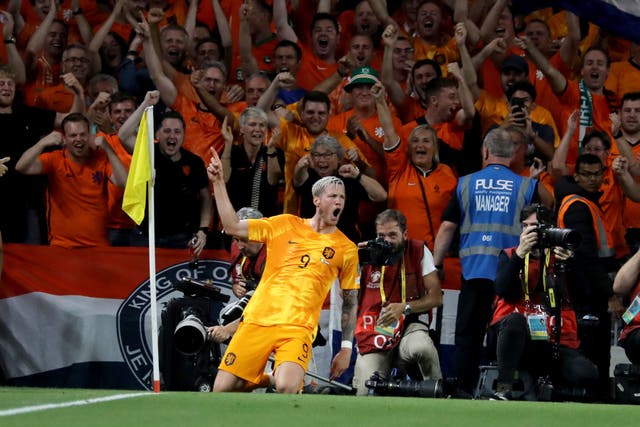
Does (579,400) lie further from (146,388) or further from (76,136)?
(76,136)

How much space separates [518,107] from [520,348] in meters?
3.42

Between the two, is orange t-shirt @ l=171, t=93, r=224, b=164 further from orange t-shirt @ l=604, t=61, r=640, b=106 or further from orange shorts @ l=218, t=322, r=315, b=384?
orange t-shirt @ l=604, t=61, r=640, b=106

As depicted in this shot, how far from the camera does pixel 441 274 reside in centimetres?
1291

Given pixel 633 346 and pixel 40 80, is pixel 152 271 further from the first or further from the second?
pixel 40 80

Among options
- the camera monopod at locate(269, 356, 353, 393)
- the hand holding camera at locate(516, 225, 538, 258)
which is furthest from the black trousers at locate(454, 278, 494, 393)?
the hand holding camera at locate(516, 225, 538, 258)

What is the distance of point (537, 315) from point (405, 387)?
4.10ft

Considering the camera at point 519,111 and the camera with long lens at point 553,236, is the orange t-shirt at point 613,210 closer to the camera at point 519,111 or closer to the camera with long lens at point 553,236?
the camera at point 519,111

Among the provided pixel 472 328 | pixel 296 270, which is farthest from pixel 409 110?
pixel 296 270

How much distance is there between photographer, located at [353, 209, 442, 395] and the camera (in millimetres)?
12016

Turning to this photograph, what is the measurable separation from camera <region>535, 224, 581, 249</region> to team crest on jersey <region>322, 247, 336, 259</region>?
1672mm

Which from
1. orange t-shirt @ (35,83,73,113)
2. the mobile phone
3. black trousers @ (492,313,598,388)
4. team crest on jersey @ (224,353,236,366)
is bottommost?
team crest on jersey @ (224,353,236,366)

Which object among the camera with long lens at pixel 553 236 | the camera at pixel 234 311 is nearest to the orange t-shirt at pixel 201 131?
the camera at pixel 234 311

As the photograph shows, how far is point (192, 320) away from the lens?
11445mm

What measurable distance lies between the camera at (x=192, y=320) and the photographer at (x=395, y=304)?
1331 mm
